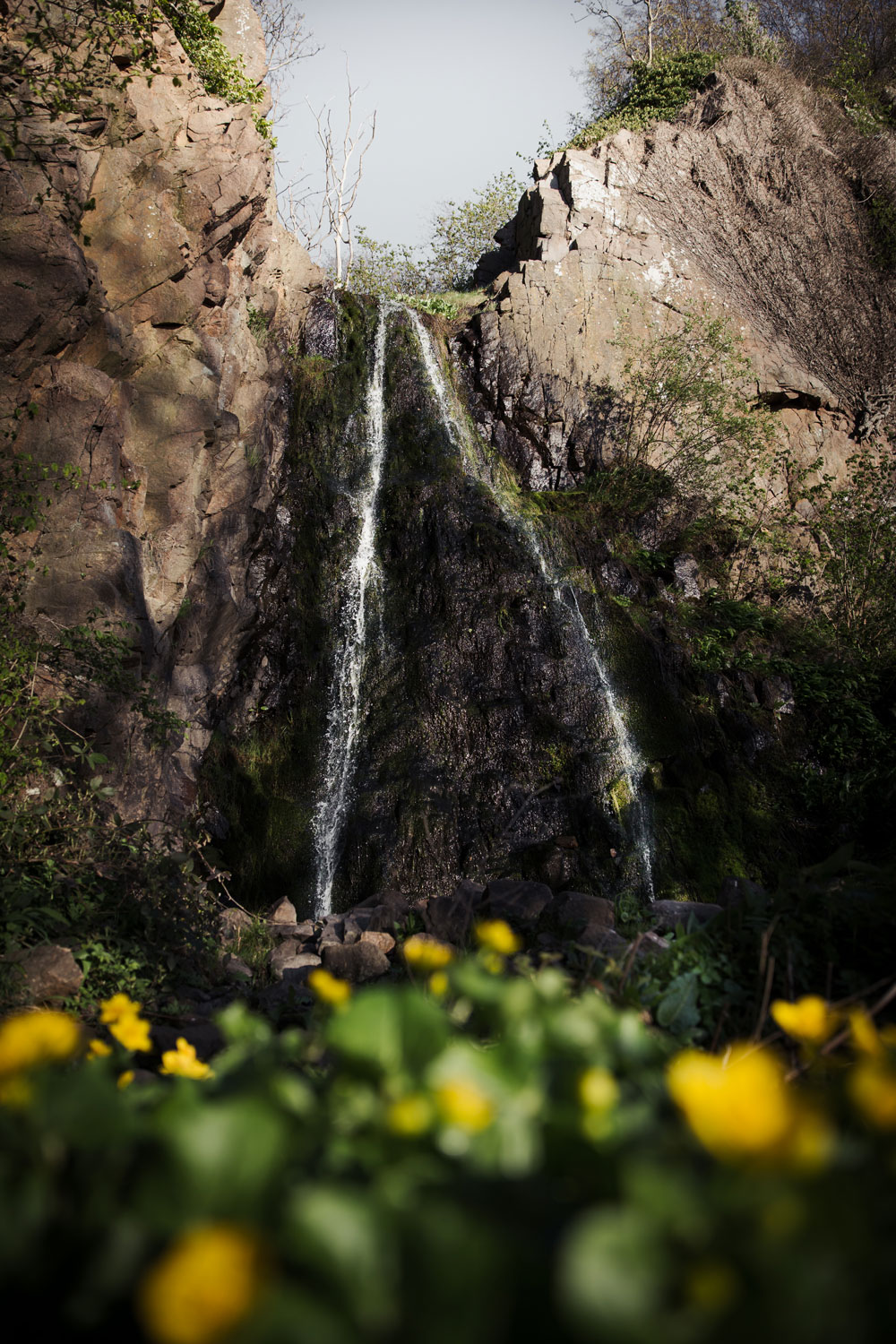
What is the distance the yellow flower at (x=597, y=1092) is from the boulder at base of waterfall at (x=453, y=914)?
9.39 feet

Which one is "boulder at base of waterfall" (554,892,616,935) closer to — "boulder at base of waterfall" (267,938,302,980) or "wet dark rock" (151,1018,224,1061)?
"wet dark rock" (151,1018,224,1061)

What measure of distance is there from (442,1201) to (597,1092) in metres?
0.19

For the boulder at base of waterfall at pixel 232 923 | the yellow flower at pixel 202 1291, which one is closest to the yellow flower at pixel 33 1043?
the yellow flower at pixel 202 1291

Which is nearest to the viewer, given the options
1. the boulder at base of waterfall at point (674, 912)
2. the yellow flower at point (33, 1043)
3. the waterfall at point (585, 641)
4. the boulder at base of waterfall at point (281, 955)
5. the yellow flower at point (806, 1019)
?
the yellow flower at point (33, 1043)

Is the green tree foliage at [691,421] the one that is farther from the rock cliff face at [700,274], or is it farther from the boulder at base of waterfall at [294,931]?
the boulder at base of waterfall at [294,931]

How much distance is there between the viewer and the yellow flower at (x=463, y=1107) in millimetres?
635

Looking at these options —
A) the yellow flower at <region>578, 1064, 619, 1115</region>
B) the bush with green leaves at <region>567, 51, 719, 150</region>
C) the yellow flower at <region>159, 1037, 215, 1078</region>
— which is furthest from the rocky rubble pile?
the bush with green leaves at <region>567, 51, 719, 150</region>

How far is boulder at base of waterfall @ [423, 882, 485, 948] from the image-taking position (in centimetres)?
364

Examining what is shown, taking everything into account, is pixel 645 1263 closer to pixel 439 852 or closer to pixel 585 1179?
pixel 585 1179

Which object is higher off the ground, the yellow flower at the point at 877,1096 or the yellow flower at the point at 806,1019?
the yellow flower at the point at 877,1096

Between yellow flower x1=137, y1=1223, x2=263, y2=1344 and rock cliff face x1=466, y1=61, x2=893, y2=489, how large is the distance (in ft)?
32.5

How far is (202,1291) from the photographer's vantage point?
1.51ft

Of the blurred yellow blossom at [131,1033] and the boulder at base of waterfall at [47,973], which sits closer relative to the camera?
the blurred yellow blossom at [131,1033]

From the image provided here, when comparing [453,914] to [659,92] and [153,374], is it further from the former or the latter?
[659,92]
